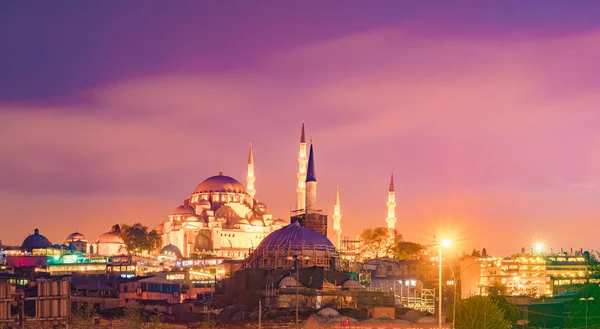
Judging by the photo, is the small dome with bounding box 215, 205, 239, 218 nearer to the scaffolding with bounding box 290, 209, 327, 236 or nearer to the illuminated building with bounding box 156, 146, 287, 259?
the illuminated building with bounding box 156, 146, 287, 259

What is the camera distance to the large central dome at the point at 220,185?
177 meters

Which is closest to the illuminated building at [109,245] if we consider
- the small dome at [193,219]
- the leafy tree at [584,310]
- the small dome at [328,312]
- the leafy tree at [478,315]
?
the small dome at [193,219]

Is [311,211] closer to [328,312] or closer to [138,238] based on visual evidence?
A: [138,238]

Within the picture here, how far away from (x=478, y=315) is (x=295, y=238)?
34104 millimetres

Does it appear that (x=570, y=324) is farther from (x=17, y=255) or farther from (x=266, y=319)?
(x=17, y=255)

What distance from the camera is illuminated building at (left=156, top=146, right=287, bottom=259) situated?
168 metres

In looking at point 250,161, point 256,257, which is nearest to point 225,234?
point 250,161

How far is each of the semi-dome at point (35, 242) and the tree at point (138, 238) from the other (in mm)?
13975

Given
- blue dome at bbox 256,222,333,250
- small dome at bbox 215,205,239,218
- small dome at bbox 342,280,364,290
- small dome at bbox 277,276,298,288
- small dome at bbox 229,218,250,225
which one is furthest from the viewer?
small dome at bbox 215,205,239,218

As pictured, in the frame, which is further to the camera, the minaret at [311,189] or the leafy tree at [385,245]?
the leafy tree at [385,245]

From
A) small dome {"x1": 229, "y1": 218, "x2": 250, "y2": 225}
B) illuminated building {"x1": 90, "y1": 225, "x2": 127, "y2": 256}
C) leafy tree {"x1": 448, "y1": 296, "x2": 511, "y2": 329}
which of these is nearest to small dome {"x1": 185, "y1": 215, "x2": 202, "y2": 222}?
small dome {"x1": 229, "y1": 218, "x2": 250, "y2": 225}

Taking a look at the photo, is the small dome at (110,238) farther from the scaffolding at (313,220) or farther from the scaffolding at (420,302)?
the scaffolding at (420,302)

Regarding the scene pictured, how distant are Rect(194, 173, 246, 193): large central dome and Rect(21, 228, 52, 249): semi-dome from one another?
94.0 ft

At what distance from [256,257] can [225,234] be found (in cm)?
6177
